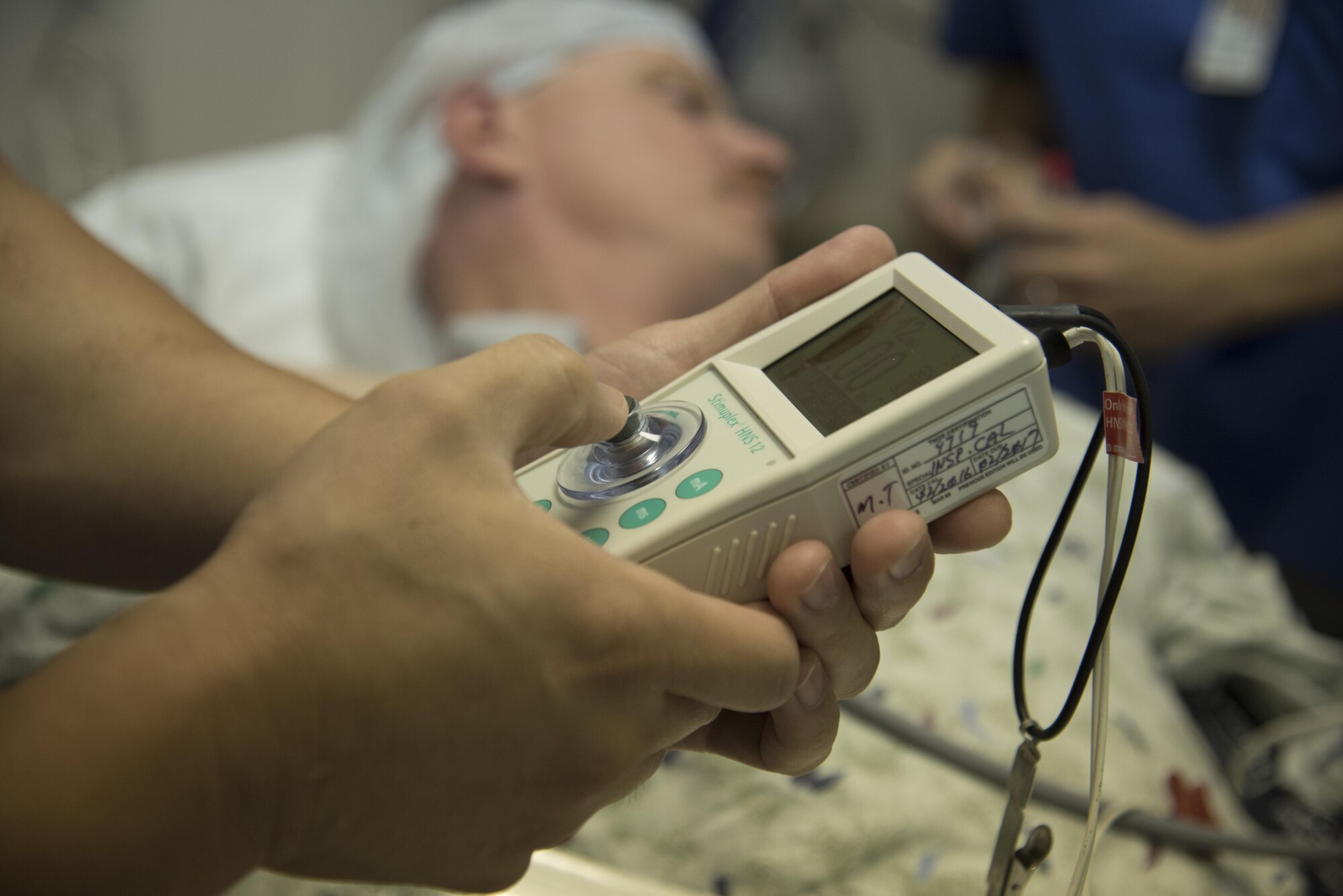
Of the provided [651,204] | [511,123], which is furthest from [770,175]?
[511,123]

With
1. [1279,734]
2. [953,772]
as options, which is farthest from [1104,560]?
[1279,734]

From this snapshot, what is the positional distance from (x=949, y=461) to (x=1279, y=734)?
0.56m

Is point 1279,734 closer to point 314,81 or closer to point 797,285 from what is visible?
point 797,285

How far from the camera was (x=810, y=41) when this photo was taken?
6.96ft

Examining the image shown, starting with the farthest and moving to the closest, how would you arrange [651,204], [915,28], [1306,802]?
1. [915,28]
2. [651,204]
3. [1306,802]

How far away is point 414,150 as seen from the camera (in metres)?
1.30

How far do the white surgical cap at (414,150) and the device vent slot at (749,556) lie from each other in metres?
0.86

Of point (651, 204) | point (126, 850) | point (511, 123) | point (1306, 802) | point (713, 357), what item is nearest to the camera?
point (126, 850)

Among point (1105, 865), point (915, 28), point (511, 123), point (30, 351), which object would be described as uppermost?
point (30, 351)

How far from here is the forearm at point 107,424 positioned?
0.54 meters

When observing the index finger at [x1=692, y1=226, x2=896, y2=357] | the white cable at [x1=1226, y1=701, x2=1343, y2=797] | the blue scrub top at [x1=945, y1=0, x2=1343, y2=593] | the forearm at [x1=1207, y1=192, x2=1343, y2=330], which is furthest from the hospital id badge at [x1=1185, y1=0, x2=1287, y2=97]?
the index finger at [x1=692, y1=226, x2=896, y2=357]

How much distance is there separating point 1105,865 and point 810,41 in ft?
6.38

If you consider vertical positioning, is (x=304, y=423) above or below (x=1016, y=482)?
above

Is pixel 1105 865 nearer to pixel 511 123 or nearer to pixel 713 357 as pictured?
pixel 713 357
